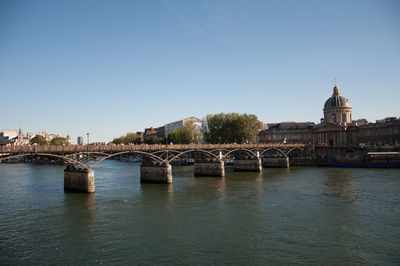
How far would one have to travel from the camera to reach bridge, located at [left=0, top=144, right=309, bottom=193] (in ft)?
111

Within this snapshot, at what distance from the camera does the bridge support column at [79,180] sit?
35.6 metres

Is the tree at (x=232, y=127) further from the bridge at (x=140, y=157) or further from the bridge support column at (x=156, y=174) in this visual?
the bridge support column at (x=156, y=174)

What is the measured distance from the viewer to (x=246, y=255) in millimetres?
17156

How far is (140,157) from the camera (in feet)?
166

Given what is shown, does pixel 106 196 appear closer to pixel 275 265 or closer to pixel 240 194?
pixel 240 194

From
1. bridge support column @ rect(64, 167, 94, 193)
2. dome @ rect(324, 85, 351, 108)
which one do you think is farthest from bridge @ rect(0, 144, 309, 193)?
dome @ rect(324, 85, 351, 108)

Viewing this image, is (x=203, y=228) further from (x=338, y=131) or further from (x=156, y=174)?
(x=338, y=131)

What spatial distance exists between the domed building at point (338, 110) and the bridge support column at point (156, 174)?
310ft

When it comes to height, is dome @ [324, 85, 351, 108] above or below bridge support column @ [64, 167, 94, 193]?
above

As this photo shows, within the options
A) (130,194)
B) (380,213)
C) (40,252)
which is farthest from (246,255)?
(130,194)

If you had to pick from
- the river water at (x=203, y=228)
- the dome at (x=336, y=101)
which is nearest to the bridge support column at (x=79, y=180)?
the river water at (x=203, y=228)

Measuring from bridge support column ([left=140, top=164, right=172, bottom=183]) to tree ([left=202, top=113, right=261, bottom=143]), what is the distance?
38960mm

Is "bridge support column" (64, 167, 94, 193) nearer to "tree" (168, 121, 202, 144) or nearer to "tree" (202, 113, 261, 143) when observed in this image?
"tree" (202, 113, 261, 143)

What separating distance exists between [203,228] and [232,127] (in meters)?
66.0
